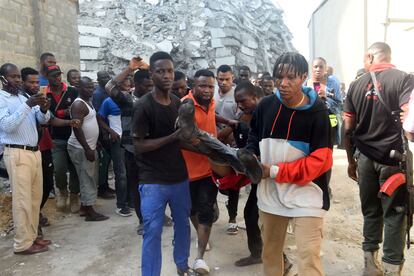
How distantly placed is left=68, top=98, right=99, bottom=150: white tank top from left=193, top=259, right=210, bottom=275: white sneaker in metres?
2.32

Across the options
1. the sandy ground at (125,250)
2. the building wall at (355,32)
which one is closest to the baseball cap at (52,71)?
the sandy ground at (125,250)

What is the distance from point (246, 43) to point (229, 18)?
4.08 ft

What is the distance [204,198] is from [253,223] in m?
0.51

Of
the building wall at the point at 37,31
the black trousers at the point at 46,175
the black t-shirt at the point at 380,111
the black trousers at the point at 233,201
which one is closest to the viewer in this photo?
the black t-shirt at the point at 380,111

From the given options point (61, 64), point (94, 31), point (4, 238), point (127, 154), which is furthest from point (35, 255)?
point (94, 31)

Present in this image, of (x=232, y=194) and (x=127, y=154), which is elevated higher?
(x=127, y=154)

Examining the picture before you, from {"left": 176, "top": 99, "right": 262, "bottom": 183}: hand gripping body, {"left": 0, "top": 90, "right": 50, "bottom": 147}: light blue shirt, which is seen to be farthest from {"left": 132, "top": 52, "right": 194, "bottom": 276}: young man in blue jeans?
{"left": 0, "top": 90, "right": 50, "bottom": 147}: light blue shirt

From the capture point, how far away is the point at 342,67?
15.8 m

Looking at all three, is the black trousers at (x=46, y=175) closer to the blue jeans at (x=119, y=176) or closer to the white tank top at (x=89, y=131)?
the white tank top at (x=89, y=131)

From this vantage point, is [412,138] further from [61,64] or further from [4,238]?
[61,64]

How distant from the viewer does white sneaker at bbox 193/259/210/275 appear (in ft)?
11.2

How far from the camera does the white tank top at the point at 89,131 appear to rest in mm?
4977

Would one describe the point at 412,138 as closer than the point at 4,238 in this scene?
Yes

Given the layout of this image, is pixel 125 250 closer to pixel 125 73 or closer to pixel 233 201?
pixel 233 201
